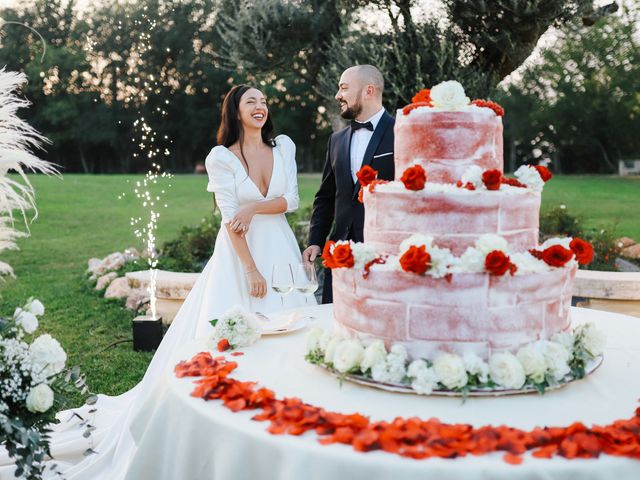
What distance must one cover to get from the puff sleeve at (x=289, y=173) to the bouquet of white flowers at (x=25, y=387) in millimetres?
2240

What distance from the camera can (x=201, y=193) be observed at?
25891 millimetres

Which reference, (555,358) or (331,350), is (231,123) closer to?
(331,350)

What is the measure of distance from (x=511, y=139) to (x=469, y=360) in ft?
142

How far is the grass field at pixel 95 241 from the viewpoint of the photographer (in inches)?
302

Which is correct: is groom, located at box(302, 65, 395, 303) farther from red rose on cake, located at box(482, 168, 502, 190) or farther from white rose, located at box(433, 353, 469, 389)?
white rose, located at box(433, 353, 469, 389)

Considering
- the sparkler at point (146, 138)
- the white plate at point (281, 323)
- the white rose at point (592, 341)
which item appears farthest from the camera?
the sparkler at point (146, 138)

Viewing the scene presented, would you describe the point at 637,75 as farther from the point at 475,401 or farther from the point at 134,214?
the point at 475,401

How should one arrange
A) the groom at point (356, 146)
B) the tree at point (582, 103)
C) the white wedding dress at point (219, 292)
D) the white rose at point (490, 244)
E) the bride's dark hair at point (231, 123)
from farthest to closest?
the tree at point (582, 103)
the groom at point (356, 146)
the bride's dark hair at point (231, 123)
the white wedding dress at point (219, 292)
the white rose at point (490, 244)

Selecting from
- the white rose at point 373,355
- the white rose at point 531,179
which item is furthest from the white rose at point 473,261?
the white rose at point 531,179

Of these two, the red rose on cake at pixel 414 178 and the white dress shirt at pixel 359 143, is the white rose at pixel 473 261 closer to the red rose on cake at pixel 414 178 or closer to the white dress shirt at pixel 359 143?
the red rose on cake at pixel 414 178

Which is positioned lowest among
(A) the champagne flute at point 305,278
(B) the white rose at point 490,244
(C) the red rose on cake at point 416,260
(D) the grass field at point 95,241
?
(D) the grass field at point 95,241

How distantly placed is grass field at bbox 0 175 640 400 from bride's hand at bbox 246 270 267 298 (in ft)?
7.99

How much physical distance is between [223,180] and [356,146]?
43.5 inches

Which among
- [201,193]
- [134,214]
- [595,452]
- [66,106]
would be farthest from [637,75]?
[595,452]
